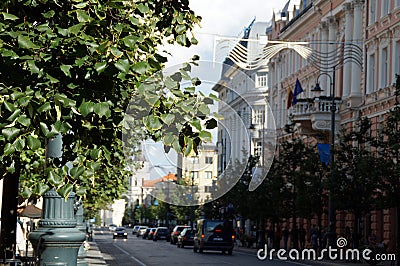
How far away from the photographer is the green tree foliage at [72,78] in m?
6.07

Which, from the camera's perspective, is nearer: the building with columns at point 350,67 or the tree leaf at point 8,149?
the tree leaf at point 8,149

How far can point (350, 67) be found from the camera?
5288 cm

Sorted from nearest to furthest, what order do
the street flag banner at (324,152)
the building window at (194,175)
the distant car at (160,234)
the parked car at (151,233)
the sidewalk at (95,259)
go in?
the building window at (194,175)
the sidewalk at (95,259)
the street flag banner at (324,152)
the distant car at (160,234)
the parked car at (151,233)

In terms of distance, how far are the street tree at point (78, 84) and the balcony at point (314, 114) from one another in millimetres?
45343

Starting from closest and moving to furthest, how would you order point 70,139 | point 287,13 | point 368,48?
point 70,139
point 368,48
point 287,13

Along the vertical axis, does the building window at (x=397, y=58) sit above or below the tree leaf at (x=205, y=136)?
above

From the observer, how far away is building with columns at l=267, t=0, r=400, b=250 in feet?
149

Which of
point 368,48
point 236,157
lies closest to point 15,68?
point 236,157

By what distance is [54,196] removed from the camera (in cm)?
867

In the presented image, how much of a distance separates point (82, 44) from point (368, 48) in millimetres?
45368

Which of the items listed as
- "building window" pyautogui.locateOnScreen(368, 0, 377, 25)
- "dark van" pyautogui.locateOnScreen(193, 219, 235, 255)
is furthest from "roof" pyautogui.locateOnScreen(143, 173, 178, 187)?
"building window" pyautogui.locateOnScreen(368, 0, 377, 25)

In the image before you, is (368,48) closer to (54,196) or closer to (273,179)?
(273,179)

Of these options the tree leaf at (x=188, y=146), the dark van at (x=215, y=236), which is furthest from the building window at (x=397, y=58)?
the tree leaf at (x=188, y=146)

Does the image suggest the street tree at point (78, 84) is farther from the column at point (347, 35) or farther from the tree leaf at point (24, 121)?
the column at point (347, 35)
